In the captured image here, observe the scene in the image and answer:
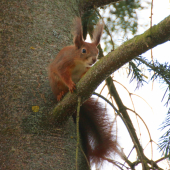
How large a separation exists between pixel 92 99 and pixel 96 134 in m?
0.20

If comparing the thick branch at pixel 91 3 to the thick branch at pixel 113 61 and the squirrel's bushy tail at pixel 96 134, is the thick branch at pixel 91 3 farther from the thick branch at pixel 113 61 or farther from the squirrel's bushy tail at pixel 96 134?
the thick branch at pixel 113 61

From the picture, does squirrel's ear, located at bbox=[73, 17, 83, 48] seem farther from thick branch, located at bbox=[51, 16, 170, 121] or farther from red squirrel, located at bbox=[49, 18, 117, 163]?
thick branch, located at bbox=[51, 16, 170, 121]

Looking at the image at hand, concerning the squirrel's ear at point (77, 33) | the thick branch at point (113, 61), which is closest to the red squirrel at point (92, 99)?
the squirrel's ear at point (77, 33)

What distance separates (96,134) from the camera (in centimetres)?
123

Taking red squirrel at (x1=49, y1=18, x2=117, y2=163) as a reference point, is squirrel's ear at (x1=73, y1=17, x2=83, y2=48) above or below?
above

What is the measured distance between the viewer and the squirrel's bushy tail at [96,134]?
1.19 m

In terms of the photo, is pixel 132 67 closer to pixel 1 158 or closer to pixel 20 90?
pixel 20 90

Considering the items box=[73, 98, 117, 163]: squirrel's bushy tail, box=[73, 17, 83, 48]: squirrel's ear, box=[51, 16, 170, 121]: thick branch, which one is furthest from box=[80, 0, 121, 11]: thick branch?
box=[51, 16, 170, 121]: thick branch

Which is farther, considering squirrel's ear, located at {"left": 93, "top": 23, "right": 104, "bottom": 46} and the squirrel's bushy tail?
squirrel's ear, located at {"left": 93, "top": 23, "right": 104, "bottom": 46}

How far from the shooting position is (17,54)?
1.18 meters

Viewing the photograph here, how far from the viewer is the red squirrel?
1192 millimetres

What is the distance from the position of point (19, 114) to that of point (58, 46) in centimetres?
43

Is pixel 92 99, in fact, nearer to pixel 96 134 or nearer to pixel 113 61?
pixel 96 134

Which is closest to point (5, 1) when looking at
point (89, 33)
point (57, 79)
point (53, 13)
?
point (53, 13)
